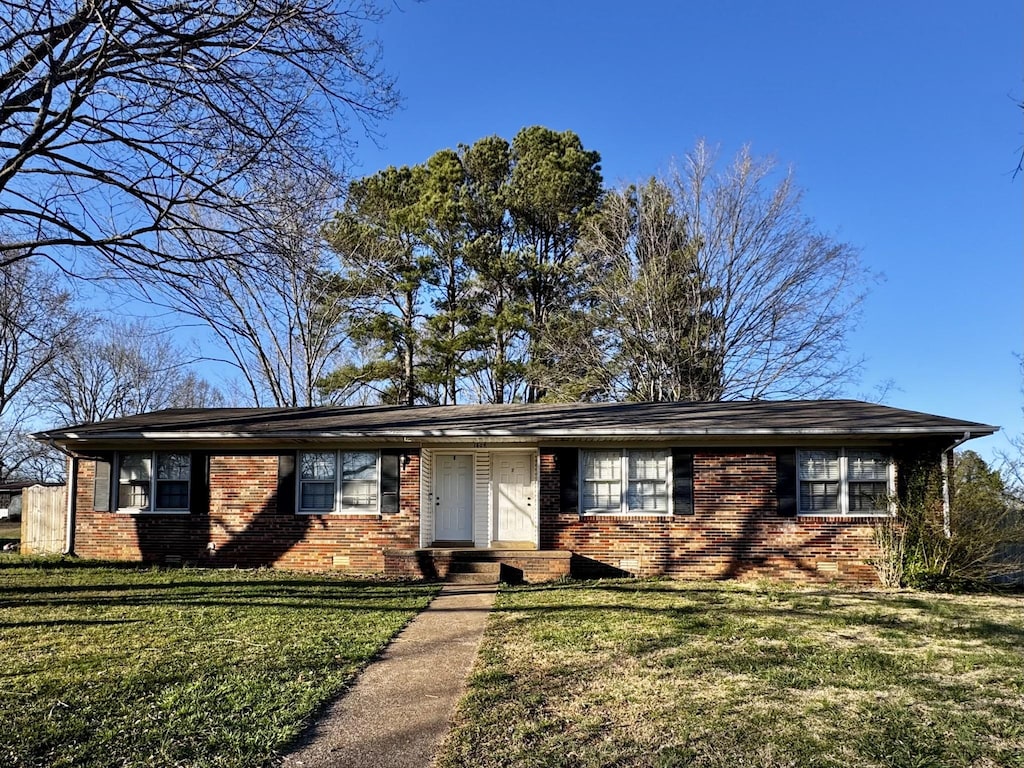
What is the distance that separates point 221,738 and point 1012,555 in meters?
12.4

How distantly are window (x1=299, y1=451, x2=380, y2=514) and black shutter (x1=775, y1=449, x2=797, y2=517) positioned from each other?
7.02 metres

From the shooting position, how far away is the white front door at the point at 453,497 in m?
13.9

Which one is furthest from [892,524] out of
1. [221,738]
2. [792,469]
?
[221,738]

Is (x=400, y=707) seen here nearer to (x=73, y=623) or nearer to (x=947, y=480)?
(x=73, y=623)

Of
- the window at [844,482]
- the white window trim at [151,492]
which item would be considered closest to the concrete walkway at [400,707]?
the window at [844,482]

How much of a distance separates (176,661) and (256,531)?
7.05 m

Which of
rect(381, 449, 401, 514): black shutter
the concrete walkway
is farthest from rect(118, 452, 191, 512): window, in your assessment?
the concrete walkway

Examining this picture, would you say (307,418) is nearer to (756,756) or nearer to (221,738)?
(221,738)

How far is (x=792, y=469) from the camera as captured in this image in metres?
12.4

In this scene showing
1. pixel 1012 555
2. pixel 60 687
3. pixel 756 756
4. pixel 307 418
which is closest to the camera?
pixel 756 756

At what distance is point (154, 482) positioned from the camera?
13.8m

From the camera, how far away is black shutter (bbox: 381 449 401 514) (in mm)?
13141

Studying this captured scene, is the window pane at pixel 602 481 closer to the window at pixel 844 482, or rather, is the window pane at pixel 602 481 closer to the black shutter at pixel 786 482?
the black shutter at pixel 786 482

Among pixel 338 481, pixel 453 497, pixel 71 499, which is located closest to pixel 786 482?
pixel 453 497
